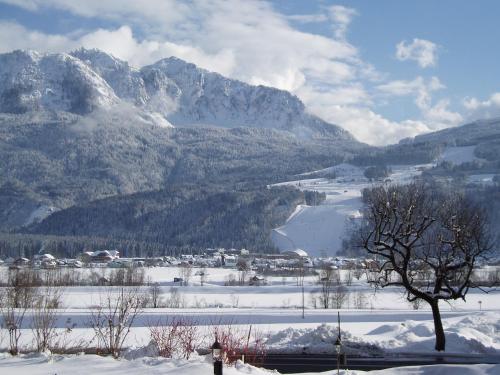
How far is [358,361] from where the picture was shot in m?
29.6

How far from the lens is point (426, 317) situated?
59375mm

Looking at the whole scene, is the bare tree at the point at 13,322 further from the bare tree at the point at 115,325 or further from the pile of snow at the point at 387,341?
the pile of snow at the point at 387,341

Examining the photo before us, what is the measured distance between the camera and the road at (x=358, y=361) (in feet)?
90.9

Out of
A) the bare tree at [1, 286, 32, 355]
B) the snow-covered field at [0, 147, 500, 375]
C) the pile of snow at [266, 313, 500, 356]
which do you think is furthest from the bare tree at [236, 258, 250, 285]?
the pile of snow at [266, 313, 500, 356]

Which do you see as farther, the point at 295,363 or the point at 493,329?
the point at 493,329

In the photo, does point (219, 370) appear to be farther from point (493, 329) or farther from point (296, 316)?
point (296, 316)

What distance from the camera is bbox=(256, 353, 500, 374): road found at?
27703 millimetres

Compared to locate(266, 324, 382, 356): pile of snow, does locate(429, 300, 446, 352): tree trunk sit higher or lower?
higher

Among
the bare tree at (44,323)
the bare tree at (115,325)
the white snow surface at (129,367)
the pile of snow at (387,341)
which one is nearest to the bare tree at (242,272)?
the bare tree at (115,325)

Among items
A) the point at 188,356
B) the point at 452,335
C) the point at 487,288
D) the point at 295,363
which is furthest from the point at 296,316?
the point at 487,288

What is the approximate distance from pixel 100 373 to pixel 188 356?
3.45 m

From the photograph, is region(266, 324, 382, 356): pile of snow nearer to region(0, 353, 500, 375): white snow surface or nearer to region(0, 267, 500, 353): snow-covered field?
region(0, 267, 500, 353): snow-covered field

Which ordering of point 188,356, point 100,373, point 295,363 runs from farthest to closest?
point 295,363 < point 188,356 < point 100,373

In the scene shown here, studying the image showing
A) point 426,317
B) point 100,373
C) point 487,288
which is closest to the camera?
point 100,373
